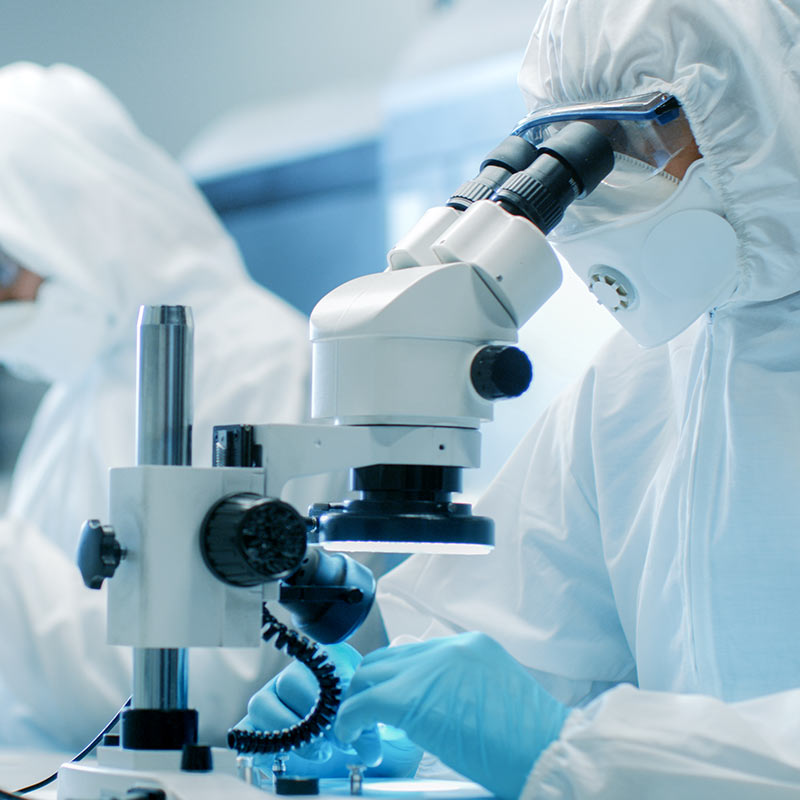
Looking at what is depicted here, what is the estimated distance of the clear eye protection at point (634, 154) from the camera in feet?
3.01

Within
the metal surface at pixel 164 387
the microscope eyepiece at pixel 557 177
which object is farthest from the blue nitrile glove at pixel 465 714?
the microscope eyepiece at pixel 557 177

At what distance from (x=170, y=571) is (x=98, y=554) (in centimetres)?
5

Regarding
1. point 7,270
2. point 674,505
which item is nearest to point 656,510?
point 674,505

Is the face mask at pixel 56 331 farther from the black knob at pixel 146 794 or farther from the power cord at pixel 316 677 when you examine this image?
the black knob at pixel 146 794

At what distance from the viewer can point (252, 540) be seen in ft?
2.33

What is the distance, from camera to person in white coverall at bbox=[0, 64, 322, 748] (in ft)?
5.79

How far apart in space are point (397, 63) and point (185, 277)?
3.05 ft

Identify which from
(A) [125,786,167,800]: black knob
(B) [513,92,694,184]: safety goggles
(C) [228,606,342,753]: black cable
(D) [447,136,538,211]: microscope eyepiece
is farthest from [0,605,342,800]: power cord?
(B) [513,92,694,184]: safety goggles

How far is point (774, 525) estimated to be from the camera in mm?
977

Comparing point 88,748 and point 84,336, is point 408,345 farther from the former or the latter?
point 84,336

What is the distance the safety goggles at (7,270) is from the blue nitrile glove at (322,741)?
4.61 ft

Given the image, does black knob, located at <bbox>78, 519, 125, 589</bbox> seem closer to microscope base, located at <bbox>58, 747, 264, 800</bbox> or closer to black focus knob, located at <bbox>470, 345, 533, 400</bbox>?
microscope base, located at <bbox>58, 747, 264, 800</bbox>

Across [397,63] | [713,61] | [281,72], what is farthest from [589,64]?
[281,72]

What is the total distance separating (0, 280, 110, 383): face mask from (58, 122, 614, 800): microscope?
1373mm
